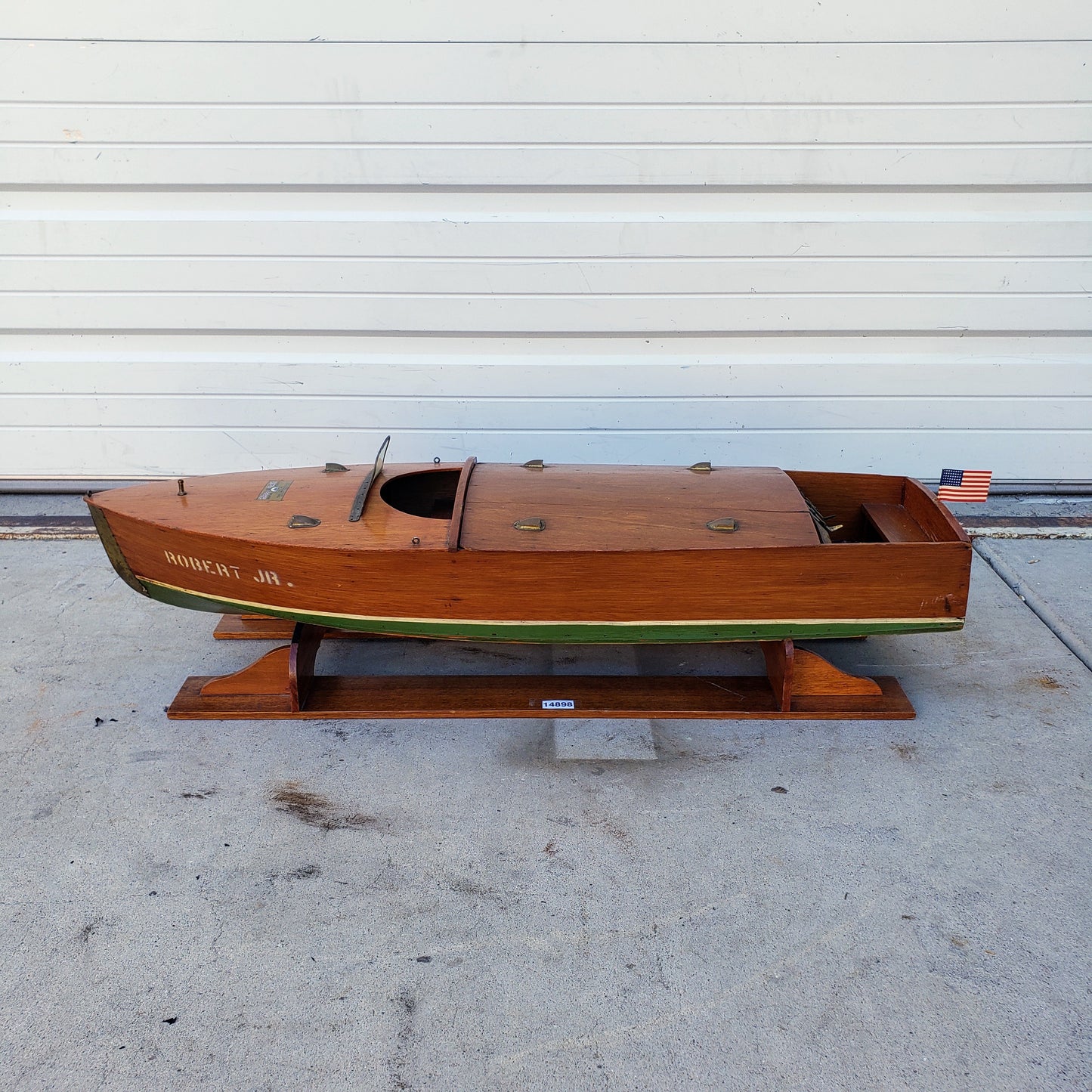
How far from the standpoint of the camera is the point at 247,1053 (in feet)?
7.13

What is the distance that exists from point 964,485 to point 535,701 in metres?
3.13

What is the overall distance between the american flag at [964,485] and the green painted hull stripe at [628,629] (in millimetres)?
2020

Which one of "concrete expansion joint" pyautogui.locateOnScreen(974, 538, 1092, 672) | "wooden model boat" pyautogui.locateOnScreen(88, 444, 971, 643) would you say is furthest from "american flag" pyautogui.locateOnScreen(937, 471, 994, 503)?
"wooden model boat" pyautogui.locateOnScreen(88, 444, 971, 643)

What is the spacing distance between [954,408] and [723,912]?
3.51 m

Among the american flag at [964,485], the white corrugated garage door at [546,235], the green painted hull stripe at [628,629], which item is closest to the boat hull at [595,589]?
the green painted hull stripe at [628,629]

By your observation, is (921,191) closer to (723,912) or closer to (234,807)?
(723,912)

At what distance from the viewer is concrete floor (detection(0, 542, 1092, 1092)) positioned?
7.17 ft

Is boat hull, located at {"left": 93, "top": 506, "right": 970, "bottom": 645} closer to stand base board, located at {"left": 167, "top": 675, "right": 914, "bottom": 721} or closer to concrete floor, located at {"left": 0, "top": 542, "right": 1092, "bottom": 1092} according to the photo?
stand base board, located at {"left": 167, "top": 675, "right": 914, "bottom": 721}

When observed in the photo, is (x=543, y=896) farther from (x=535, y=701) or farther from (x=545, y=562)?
(x=545, y=562)

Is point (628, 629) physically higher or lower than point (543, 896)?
higher

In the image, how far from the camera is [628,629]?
3254 millimetres

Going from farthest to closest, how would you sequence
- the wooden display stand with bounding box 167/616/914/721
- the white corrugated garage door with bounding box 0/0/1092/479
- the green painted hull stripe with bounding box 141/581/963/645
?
1. the white corrugated garage door with bounding box 0/0/1092/479
2. the wooden display stand with bounding box 167/616/914/721
3. the green painted hull stripe with bounding box 141/581/963/645

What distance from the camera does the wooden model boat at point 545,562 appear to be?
313 centimetres

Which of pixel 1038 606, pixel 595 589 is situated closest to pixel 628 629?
pixel 595 589
